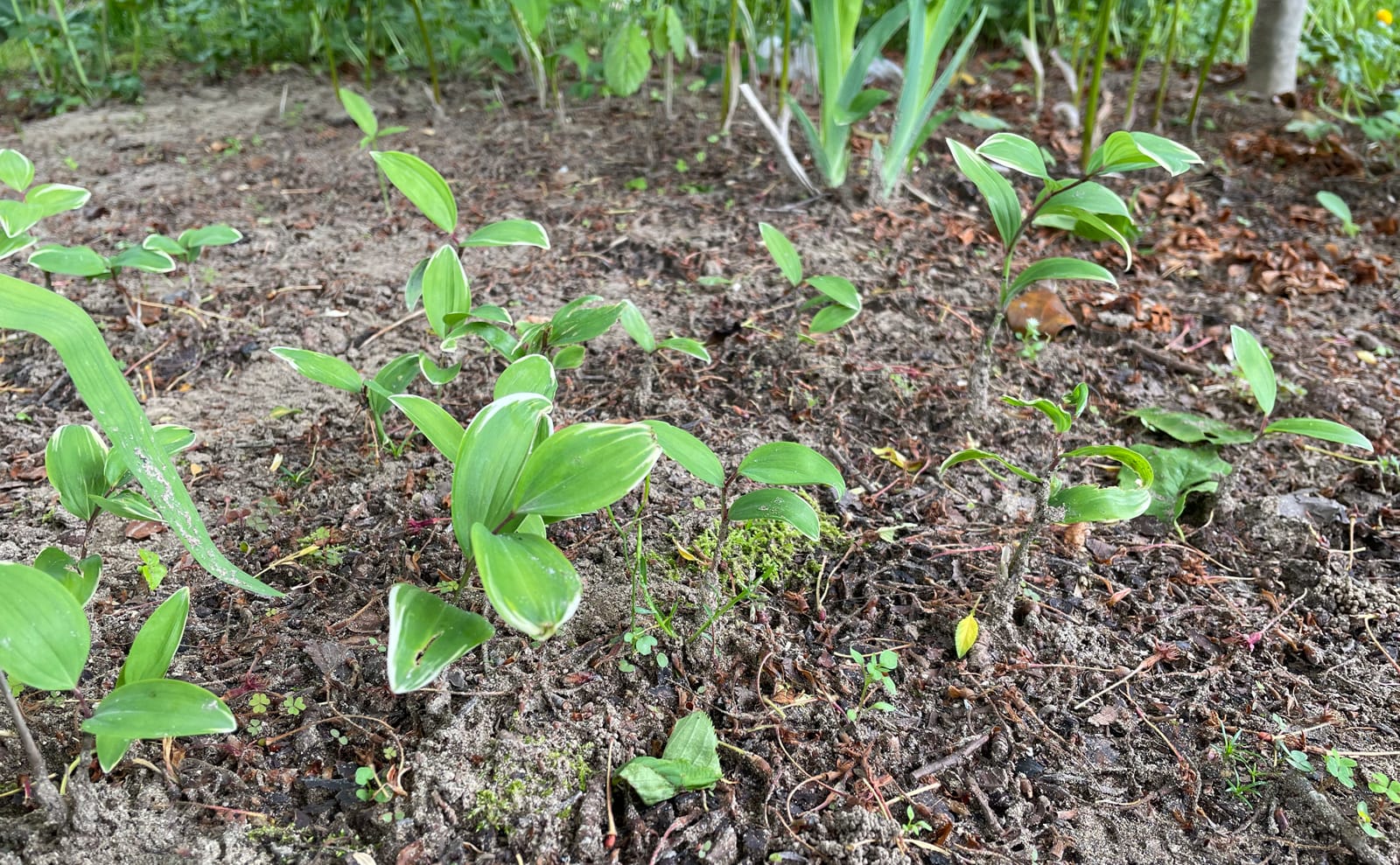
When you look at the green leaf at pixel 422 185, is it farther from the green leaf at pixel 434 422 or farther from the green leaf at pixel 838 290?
the green leaf at pixel 838 290

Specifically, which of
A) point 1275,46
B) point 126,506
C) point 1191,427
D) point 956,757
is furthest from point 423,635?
point 1275,46

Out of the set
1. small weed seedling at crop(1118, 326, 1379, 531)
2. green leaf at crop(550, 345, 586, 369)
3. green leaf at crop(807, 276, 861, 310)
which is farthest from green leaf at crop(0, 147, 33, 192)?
small weed seedling at crop(1118, 326, 1379, 531)

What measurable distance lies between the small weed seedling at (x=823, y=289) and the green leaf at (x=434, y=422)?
31.4 inches

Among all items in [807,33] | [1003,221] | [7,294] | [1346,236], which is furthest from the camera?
[807,33]

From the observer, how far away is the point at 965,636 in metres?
1.28

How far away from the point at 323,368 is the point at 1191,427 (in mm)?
1575

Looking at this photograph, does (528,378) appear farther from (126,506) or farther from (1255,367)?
(1255,367)

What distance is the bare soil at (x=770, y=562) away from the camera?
106 cm

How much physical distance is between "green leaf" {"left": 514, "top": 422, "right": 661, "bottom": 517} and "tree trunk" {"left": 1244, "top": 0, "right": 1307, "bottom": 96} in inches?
126

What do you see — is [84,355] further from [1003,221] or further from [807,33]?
[807,33]

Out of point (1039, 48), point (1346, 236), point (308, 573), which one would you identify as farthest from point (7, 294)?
point (1039, 48)

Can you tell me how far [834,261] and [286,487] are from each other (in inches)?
52.9

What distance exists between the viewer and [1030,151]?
1.39m

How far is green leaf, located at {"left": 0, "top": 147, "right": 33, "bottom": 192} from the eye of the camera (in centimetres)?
170
